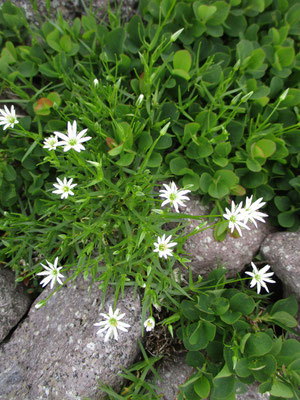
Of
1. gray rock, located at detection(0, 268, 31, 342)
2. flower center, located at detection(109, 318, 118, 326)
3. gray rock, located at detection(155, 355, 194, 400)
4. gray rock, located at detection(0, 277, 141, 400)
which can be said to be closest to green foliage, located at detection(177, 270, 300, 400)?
gray rock, located at detection(155, 355, 194, 400)

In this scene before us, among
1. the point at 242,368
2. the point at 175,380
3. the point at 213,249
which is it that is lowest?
the point at 175,380

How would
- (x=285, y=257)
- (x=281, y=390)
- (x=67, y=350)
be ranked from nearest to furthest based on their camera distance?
(x=281, y=390) < (x=67, y=350) < (x=285, y=257)

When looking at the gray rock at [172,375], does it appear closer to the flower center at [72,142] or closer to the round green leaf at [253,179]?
the round green leaf at [253,179]

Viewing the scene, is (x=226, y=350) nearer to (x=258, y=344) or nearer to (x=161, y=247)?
(x=258, y=344)

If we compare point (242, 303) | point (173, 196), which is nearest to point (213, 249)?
point (242, 303)

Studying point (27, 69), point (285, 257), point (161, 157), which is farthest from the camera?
point (27, 69)

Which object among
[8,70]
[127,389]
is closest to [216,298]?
[127,389]

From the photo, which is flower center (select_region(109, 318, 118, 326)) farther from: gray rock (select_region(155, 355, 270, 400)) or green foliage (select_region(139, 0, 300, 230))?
green foliage (select_region(139, 0, 300, 230))
